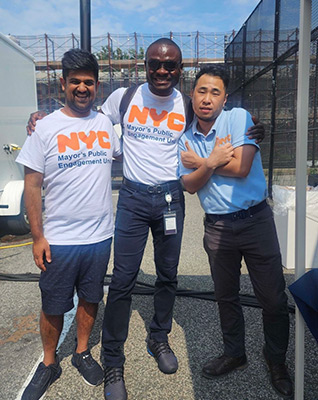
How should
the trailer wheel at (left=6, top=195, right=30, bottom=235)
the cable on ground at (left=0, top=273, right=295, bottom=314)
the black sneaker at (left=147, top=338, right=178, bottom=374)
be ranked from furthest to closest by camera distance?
the trailer wheel at (left=6, top=195, right=30, bottom=235) < the cable on ground at (left=0, top=273, right=295, bottom=314) < the black sneaker at (left=147, top=338, right=178, bottom=374)

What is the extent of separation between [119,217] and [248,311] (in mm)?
1592

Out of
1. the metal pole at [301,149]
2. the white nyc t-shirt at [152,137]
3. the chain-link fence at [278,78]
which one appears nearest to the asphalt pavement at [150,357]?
the metal pole at [301,149]

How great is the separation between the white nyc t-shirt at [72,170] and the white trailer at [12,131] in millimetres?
3756

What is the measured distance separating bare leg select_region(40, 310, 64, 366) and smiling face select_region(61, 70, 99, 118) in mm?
1297

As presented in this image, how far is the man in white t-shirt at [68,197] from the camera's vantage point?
6.66 feet

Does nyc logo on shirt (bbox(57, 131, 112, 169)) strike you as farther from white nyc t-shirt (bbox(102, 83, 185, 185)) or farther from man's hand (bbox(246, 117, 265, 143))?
man's hand (bbox(246, 117, 265, 143))

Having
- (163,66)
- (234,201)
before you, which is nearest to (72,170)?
(163,66)

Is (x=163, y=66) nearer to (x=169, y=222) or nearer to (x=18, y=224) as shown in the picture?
(x=169, y=222)

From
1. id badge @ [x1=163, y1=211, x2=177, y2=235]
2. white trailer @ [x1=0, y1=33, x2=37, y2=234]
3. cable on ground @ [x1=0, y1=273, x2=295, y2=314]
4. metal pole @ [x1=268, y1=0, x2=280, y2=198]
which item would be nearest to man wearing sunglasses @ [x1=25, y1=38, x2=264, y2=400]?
id badge @ [x1=163, y1=211, x2=177, y2=235]

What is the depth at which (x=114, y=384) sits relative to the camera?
84.1 inches

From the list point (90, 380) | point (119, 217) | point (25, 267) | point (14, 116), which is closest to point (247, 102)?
point (14, 116)

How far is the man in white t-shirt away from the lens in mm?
2031

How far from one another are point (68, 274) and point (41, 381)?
69 cm

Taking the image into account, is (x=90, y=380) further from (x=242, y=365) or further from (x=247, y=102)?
(x=247, y=102)
